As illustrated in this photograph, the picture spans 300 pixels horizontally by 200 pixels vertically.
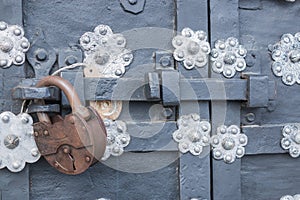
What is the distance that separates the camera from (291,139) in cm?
131

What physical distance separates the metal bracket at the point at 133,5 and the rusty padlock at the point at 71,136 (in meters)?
0.26

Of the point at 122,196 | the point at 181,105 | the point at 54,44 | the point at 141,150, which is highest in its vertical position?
the point at 54,44

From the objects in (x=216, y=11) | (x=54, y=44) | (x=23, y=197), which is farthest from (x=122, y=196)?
(x=216, y=11)

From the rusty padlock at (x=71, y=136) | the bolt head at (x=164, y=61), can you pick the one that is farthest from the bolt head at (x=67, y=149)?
the bolt head at (x=164, y=61)

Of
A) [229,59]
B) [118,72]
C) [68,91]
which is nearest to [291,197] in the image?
[229,59]

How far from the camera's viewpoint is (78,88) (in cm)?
115

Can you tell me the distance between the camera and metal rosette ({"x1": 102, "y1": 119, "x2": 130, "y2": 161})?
1.19m

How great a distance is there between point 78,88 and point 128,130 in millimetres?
154

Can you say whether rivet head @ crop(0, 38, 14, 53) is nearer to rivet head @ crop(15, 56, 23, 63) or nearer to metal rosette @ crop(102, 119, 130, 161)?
rivet head @ crop(15, 56, 23, 63)

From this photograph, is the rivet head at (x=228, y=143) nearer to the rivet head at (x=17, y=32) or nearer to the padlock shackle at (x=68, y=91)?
the padlock shackle at (x=68, y=91)

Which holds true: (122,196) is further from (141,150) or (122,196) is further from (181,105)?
(181,105)

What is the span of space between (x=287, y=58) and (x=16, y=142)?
0.70 meters

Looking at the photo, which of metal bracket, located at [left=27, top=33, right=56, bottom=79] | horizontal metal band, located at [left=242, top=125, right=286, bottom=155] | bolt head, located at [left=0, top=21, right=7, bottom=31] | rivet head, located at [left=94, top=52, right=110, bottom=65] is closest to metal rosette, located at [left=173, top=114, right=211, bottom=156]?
horizontal metal band, located at [left=242, top=125, right=286, bottom=155]

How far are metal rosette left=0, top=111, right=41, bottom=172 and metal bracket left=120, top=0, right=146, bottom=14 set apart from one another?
34 centimetres
